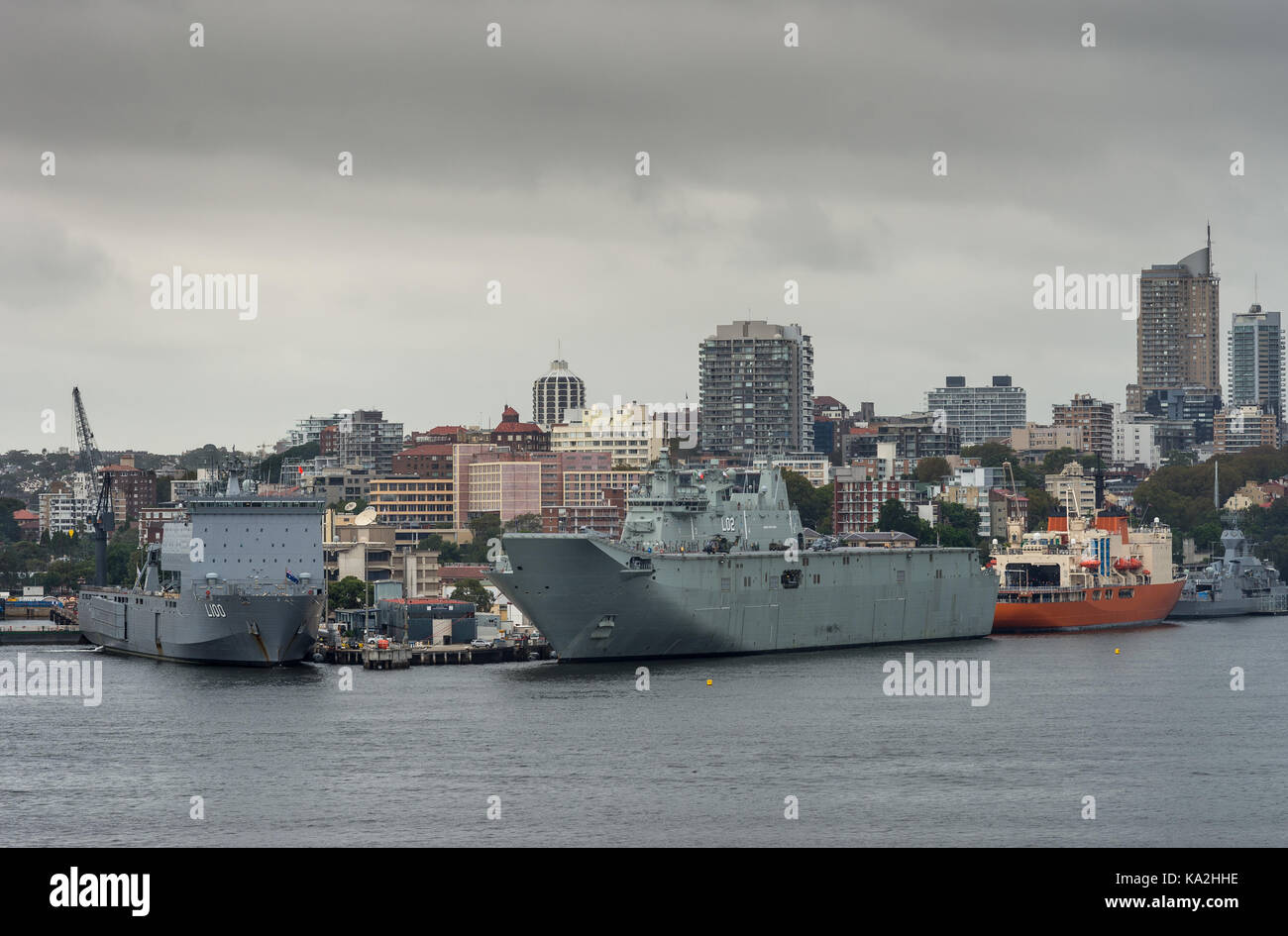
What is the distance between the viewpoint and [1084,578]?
99.0 m

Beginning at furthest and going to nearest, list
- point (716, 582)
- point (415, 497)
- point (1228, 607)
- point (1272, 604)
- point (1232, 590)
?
1. point (415, 497)
2. point (1272, 604)
3. point (1232, 590)
4. point (1228, 607)
5. point (716, 582)

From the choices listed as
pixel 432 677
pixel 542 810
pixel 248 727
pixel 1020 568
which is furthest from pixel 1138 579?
pixel 542 810

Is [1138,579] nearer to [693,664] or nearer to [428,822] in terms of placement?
[693,664]

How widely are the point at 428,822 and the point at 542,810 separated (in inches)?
103

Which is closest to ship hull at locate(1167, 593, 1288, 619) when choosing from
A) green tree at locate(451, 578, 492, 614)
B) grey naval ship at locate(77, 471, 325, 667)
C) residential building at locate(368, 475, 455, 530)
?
green tree at locate(451, 578, 492, 614)

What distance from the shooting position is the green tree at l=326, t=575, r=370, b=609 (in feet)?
311

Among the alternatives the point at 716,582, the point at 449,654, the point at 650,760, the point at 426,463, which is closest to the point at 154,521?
the point at 426,463

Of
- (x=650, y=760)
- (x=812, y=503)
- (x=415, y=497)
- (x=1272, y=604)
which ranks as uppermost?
(x=415, y=497)

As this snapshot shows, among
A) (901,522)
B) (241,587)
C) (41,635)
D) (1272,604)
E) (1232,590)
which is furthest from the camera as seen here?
(901,522)

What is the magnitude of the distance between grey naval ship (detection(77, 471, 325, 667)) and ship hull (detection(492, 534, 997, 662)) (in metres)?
8.97

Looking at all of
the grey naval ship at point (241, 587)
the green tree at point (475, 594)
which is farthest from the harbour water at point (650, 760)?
the green tree at point (475, 594)

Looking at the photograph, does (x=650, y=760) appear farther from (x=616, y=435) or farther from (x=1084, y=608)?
(x=616, y=435)

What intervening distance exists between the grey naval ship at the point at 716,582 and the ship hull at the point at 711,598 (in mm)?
54

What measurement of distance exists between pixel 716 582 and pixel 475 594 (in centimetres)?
3176
